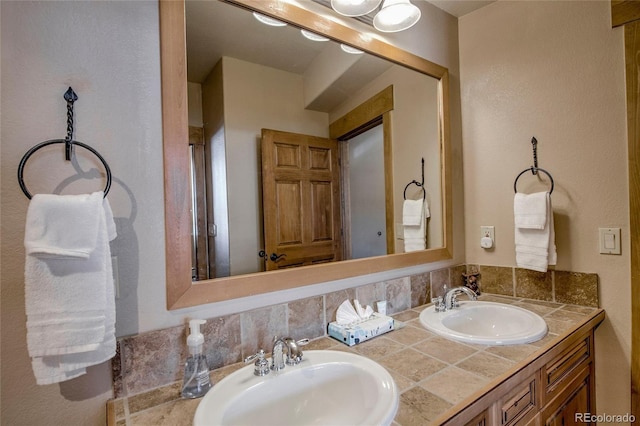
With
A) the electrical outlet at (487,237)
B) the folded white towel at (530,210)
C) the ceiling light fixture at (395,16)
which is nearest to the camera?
the ceiling light fixture at (395,16)

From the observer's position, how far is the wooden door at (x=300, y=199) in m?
1.16

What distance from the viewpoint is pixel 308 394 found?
88cm

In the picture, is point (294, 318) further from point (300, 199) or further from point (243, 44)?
point (243, 44)

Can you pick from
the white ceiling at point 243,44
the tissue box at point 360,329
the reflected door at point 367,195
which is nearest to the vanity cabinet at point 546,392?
the tissue box at point 360,329

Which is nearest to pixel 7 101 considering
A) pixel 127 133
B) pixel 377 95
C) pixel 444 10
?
pixel 127 133

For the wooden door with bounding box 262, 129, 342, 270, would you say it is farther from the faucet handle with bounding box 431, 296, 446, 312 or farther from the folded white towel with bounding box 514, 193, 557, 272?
the folded white towel with bounding box 514, 193, 557, 272

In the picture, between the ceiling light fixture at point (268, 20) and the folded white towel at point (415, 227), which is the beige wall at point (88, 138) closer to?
the ceiling light fixture at point (268, 20)

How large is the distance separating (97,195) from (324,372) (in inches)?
30.4

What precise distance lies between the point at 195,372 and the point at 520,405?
974mm

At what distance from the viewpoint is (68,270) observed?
0.65 meters

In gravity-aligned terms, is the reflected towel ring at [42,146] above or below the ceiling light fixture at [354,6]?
below

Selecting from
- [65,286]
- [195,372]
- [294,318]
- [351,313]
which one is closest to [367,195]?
[351,313]

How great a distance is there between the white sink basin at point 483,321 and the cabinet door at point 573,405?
0.26m

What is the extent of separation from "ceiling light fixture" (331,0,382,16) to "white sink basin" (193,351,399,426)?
50.2 inches
